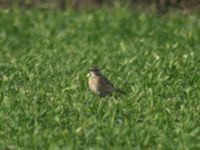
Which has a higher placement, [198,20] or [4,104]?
[4,104]

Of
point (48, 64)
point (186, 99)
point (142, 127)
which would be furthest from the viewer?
point (48, 64)

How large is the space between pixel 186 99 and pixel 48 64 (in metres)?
2.59

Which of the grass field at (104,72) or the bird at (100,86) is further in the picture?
the bird at (100,86)

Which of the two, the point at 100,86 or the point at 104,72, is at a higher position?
the point at 100,86

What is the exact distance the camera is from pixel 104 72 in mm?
11734

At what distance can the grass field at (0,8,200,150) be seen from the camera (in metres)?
8.34

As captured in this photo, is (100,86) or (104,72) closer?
(100,86)

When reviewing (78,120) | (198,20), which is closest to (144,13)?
(198,20)

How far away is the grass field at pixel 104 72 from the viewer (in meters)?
8.34

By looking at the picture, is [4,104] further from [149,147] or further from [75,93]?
[149,147]

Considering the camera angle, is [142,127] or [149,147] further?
[142,127]

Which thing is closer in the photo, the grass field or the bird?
the grass field

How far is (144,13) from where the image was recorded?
17.3 meters

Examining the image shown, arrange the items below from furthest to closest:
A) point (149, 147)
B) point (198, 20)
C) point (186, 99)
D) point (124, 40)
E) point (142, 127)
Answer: point (198, 20)
point (124, 40)
point (186, 99)
point (142, 127)
point (149, 147)
